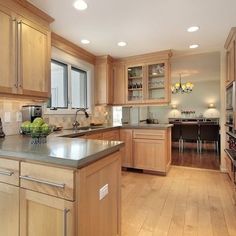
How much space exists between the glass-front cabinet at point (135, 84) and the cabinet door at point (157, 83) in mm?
175

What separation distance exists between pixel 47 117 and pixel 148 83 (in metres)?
2.14

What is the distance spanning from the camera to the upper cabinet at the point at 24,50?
1.88 meters

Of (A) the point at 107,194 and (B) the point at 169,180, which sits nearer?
(A) the point at 107,194

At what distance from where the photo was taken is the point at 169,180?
326 centimetres

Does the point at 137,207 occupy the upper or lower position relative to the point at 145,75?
lower

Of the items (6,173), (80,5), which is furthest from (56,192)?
(80,5)

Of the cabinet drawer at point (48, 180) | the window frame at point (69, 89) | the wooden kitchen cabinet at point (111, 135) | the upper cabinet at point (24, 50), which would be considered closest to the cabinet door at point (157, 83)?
the wooden kitchen cabinet at point (111, 135)

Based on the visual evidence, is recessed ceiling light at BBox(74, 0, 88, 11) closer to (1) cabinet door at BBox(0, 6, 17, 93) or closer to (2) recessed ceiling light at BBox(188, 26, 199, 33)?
(1) cabinet door at BBox(0, 6, 17, 93)

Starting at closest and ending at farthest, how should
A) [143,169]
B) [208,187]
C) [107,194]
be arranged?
[107,194] → [208,187] → [143,169]

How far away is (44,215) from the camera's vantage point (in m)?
1.16

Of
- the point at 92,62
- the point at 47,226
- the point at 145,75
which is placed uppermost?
the point at 92,62

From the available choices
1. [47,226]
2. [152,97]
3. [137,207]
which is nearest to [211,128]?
[152,97]

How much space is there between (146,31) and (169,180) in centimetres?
243

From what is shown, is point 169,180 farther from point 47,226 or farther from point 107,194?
point 47,226
